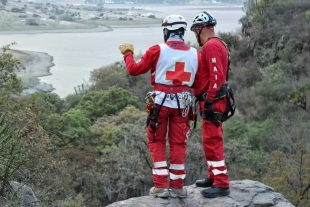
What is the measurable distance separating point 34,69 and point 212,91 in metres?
50.8

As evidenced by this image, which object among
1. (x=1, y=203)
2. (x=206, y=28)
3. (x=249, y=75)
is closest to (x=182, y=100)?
(x=206, y=28)

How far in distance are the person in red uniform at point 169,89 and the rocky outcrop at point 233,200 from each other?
0.14 m

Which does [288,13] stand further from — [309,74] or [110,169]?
[110,169]

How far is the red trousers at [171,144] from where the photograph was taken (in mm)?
6492

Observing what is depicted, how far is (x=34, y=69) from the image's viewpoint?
5516 centimetres

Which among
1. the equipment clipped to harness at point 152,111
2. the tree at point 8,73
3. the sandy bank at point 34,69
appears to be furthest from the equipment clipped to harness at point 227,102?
the sandy bank at point 34,69

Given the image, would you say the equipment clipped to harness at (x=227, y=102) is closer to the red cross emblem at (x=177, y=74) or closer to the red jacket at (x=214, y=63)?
the red jacket at (x=214, y=63)

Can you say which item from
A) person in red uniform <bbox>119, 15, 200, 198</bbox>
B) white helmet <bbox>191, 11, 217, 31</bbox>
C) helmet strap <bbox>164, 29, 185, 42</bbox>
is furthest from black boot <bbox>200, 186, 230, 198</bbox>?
white helmet <bbox>191, 11, 217, 31</bbox>

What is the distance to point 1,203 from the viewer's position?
7.27m

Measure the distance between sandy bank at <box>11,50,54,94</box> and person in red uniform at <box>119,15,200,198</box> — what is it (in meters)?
38.5

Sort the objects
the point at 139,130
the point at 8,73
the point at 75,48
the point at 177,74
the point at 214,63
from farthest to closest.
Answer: the point at 75,48 → the point at 139,130 → the point at 8,73 → the point at 177,74 → the point at 214,63

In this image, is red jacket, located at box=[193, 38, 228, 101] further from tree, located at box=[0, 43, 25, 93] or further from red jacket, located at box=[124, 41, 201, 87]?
tree, located at box=[0, 43, 25, 93]

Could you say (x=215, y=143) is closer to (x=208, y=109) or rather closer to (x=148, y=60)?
(x=208, y=109)

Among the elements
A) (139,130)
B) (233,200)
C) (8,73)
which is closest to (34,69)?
(139,130)
